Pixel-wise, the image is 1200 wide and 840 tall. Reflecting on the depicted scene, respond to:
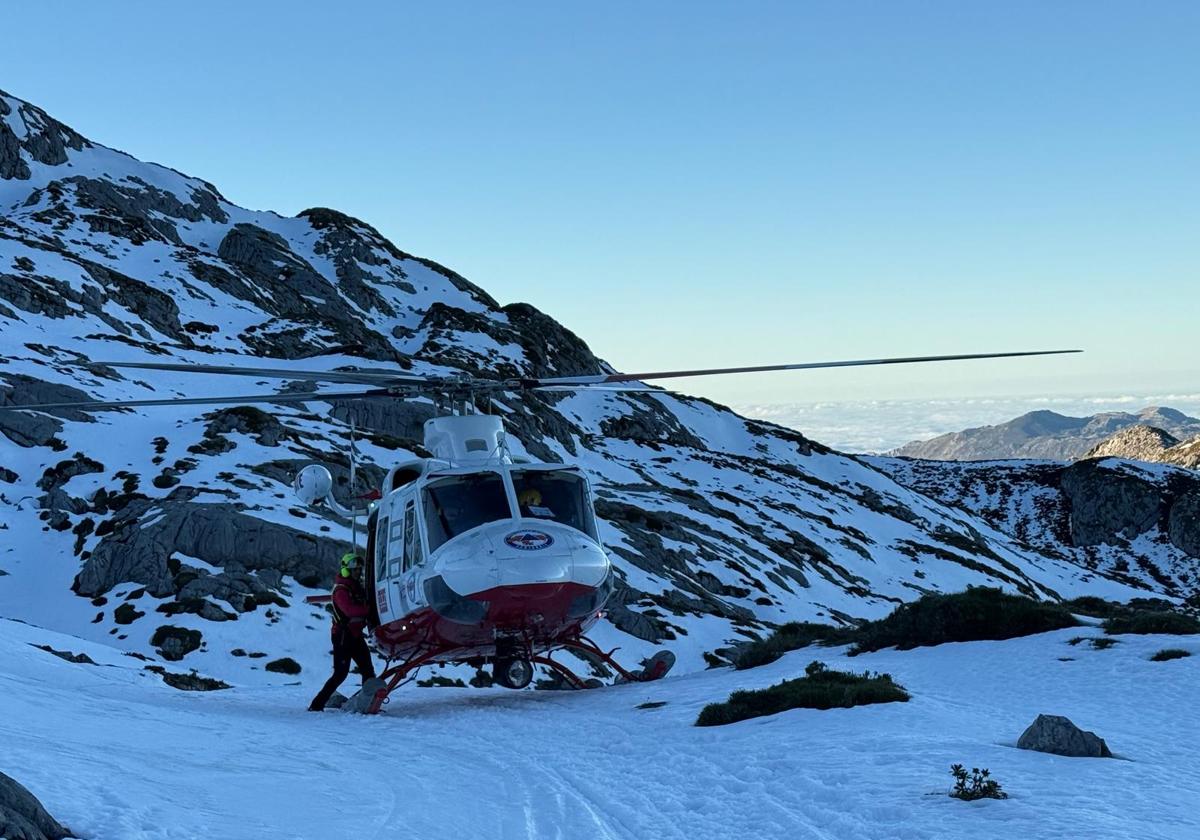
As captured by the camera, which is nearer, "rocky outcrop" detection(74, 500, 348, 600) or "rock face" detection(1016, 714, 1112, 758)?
"rock face" detection(1016, 714, 1112, 758)

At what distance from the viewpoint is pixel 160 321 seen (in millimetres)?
91750

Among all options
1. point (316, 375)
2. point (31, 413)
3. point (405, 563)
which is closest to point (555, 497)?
point (405, 563)

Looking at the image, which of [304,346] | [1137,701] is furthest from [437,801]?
[304,346]

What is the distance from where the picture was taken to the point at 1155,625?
724 inches

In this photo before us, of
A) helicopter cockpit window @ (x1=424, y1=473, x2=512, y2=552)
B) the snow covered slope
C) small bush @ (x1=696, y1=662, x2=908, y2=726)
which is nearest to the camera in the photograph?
Result: small bush @ (x1=696, y1=662, x2=908, y2=726)

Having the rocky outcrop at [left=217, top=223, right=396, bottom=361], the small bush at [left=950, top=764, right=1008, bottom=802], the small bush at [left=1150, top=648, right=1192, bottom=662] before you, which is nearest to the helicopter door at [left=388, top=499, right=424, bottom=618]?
the small bush at [left=950, top=764, right=1008, bottom=802]

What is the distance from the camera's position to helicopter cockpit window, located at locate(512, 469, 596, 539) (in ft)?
55.1

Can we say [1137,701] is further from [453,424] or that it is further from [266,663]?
[266,663]

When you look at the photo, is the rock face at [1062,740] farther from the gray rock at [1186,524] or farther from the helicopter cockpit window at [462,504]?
the gray rock at [1186,524]

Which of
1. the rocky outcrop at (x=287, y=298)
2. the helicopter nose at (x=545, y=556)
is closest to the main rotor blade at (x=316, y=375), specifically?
the helicopter nose at (x=545, y=556)

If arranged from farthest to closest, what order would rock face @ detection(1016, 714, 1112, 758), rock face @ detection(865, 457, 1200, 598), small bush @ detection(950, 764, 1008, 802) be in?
rock face @ detection(865, 457, 1200, 598), rock face @ detection(1016, 714, 1112, 758), small bush @ detection(950, 764, 1008, 802)

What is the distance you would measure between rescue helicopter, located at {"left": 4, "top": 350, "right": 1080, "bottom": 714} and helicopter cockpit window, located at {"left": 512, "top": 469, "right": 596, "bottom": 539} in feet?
0.07

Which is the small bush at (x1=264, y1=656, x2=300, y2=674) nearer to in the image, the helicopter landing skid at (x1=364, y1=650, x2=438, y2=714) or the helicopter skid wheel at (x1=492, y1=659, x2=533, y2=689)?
the helicopter landing skid at (x1=364, y1=650, x2=438, y2=714)

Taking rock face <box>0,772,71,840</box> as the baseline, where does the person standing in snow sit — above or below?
below
